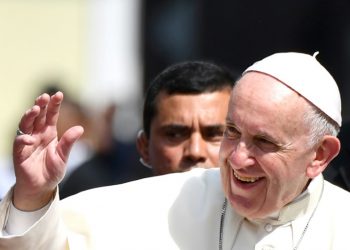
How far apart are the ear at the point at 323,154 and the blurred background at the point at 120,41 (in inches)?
377

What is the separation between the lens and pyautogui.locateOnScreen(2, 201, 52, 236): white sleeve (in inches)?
185

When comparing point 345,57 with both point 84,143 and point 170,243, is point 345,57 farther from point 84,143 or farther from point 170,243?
point 170,243

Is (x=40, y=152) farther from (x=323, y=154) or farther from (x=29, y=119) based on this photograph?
(x=323, y=154)

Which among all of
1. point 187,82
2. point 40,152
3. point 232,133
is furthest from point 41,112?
point 187,82

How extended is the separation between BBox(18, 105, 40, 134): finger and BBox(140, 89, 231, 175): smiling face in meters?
1.41

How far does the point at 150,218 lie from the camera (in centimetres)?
508

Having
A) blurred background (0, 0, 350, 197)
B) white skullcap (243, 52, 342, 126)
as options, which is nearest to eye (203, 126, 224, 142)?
white skullcap (243, 52, 342, 126)

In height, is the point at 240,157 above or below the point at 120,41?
above

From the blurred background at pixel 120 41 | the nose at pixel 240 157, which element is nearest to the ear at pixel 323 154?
the nose at pixel 240 157

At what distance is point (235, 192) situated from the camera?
476 cm

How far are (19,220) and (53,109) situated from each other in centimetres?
42

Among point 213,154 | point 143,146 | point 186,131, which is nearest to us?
point 213,154

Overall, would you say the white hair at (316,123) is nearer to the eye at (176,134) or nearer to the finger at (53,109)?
the finger at (53,109)

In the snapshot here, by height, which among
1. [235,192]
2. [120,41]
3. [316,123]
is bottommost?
[120,41]
